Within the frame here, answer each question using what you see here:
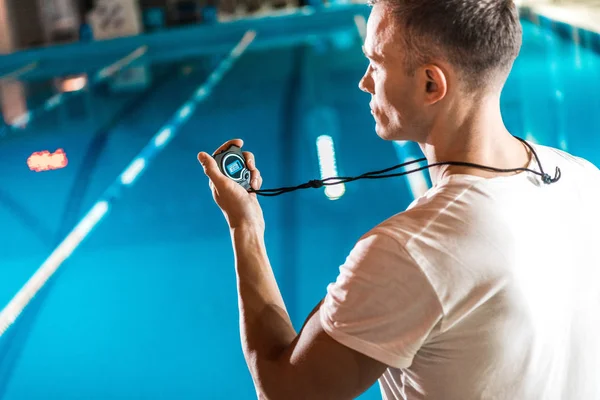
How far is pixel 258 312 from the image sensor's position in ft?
3.62

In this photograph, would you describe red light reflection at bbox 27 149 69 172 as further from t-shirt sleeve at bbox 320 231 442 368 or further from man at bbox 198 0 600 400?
t-shirt sleeve at bbox 320 231 442 368

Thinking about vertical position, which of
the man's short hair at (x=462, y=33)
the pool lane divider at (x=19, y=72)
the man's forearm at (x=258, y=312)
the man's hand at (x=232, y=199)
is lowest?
the pool lane divider at (x=19, y=72)

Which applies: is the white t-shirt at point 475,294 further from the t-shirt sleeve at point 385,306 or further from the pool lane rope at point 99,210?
the pool lane rope at point 99,210

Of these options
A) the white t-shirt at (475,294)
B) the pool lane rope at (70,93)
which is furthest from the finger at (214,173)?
the pool lane rope at (70,93)

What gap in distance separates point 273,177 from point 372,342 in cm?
328

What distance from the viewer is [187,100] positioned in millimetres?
6777

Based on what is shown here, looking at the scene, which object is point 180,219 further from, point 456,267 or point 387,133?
point 456,267

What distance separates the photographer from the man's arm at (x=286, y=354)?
35.7 inches

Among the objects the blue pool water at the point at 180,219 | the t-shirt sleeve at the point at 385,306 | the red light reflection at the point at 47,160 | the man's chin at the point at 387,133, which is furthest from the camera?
the red light reflection at the point at 47,160

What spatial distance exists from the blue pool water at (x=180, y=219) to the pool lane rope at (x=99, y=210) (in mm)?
52

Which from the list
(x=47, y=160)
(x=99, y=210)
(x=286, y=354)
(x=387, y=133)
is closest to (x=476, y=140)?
(x=387, y=133)

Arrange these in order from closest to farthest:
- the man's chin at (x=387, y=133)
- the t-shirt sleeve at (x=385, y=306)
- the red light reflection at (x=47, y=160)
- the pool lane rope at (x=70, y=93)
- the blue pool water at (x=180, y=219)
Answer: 1. the t-shirt sleeve at (x=385, y=306)
2. the man's chin at (x=387, y=133)
3. the blue pool water at (x=180, y=219)
4. the red light reflection at (x=47, y=160)
5. the pool lane rope at (x=70, y=93)

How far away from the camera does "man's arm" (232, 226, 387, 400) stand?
2.98 ft

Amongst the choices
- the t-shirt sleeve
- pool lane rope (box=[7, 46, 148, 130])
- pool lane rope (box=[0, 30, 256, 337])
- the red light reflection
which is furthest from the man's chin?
pool lane rope (box=[7, 46, 148, 130])
